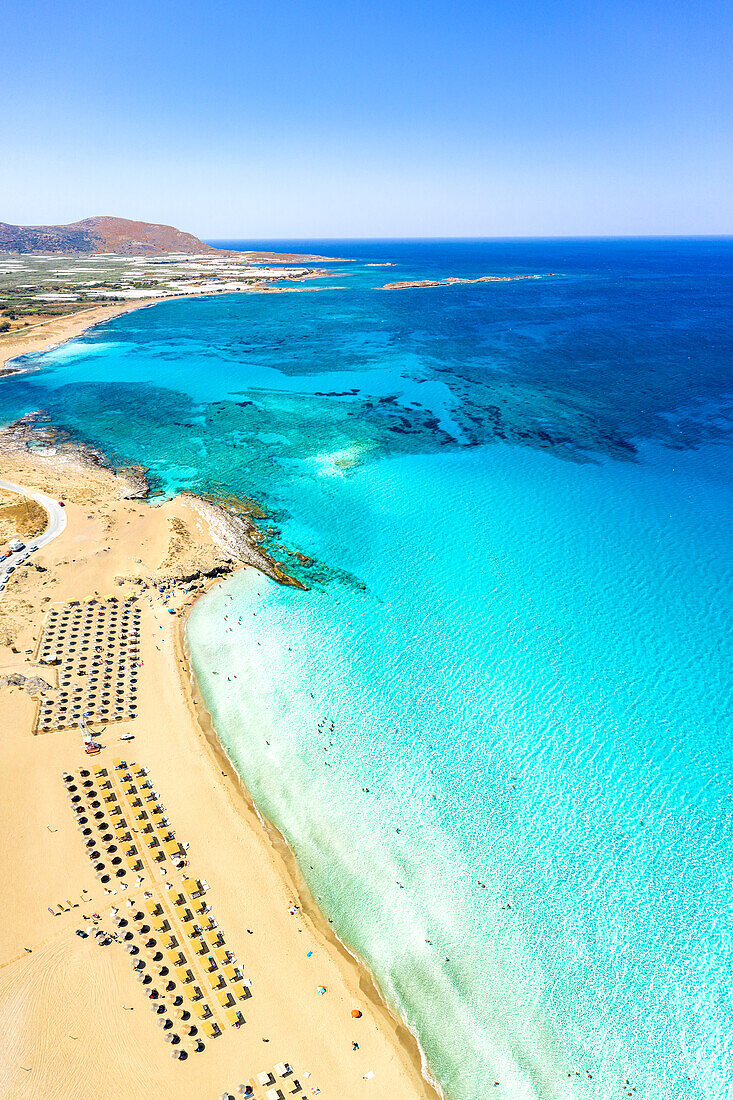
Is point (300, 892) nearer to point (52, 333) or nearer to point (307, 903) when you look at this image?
point (307, 903)

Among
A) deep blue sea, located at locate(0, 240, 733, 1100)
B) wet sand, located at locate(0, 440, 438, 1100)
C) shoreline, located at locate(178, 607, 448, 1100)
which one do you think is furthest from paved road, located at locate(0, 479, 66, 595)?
shoreline, located at locate(178, 607, 448, 1100)

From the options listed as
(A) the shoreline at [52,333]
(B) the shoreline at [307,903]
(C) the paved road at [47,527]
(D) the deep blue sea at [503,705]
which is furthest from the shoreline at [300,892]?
(A) the shoreline at [52,333]

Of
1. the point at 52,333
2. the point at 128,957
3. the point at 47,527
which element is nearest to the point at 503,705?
the point at 128,957

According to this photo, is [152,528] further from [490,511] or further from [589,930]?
[589,930]

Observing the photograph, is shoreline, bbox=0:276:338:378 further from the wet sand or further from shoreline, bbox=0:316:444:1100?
the wet sand

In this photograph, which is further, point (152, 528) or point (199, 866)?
point (152, 528)

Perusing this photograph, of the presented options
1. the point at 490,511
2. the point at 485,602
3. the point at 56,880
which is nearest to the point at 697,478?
the point at 490,511

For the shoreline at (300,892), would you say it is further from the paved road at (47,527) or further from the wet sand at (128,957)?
the paved road at (47,527)
